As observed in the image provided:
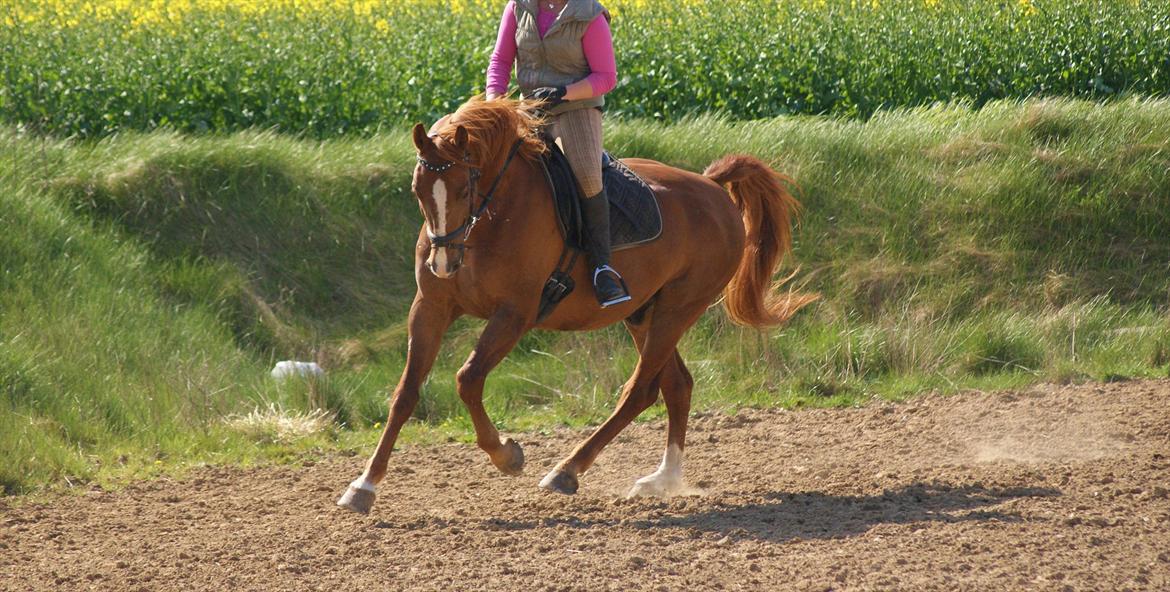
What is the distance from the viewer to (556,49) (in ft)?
22.9

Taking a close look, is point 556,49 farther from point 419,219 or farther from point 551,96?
point 419,219

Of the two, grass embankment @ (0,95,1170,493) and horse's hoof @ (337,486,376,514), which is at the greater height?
horse's hoof @ (337,486,376,514)

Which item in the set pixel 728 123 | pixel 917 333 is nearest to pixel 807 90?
pixel 728 123

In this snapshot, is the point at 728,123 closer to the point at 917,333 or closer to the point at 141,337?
the point at 917,333

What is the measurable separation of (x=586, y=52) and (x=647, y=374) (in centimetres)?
183

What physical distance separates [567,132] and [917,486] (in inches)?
102

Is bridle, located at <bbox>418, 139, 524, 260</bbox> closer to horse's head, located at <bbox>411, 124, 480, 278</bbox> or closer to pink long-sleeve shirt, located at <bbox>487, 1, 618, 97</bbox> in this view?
horse's head, located at <bbox>411, 124, 480, 278</bbox>

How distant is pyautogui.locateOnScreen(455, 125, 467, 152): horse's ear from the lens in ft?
20.4

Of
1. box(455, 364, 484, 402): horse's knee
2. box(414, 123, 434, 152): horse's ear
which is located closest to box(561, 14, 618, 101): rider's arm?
box(414, 123, 434, 152): horse's ear

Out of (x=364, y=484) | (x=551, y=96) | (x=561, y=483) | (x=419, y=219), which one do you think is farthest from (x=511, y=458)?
(x=419, y=219)

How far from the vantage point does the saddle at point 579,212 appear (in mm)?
6949

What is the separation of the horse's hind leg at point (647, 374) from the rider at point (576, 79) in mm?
647

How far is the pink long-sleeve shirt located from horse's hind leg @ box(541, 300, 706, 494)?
4.67ft

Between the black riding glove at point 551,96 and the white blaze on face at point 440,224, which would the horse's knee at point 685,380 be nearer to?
the black riding glove at point 551,96
